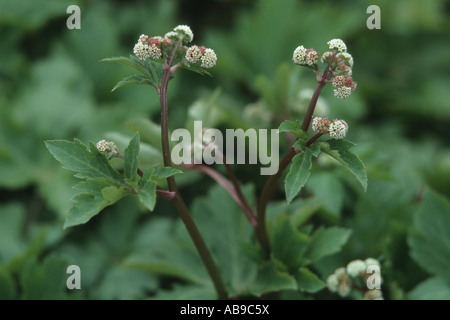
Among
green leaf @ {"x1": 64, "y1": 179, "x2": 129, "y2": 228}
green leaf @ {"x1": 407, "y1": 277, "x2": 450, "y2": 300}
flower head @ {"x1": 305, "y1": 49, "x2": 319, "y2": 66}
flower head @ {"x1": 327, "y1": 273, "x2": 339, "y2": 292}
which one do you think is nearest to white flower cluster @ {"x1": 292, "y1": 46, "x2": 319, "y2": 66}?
flower head @ {"x1": 305, "y1": 49, "x2": 319, "y2": 66}

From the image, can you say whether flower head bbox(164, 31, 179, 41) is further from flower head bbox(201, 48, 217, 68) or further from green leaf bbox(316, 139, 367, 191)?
green leaf bbox(316, 139, 367, 191)

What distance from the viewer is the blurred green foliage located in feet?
3.58

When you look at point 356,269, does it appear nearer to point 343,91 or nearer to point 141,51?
point 343,91

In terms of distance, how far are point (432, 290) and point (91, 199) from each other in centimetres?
73

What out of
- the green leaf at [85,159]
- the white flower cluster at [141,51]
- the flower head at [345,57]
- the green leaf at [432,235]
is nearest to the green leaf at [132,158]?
the green leaf at [85,159]

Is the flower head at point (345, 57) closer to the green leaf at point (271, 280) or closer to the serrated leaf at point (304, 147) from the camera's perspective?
the serrated leaf at point (304, 147)

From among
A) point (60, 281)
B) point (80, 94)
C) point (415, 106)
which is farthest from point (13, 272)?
point (415, 106)

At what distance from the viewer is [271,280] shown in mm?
975

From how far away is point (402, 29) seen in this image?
199 cm

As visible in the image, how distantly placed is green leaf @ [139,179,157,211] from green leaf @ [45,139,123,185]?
0.04m

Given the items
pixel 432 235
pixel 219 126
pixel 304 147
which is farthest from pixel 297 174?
pixel 219 126

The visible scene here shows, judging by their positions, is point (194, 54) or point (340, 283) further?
point (340, 283)

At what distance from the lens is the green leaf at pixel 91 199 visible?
729 mm

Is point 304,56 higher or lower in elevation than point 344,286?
higher
